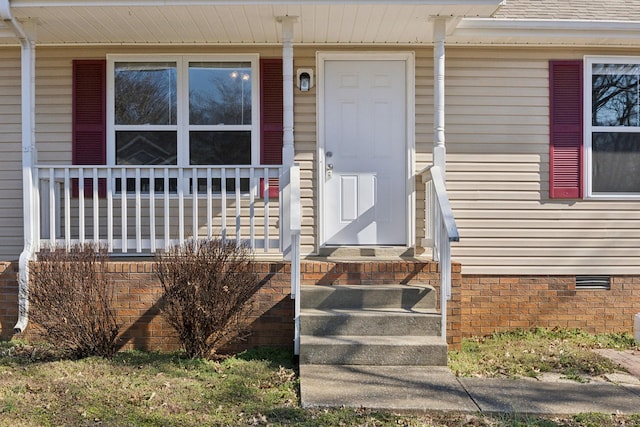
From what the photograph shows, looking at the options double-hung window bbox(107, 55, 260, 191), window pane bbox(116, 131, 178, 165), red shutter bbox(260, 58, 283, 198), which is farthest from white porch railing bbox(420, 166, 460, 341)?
window pane bbox(116, 131, 178, 165)

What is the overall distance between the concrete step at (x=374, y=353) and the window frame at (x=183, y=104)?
8.13 feet

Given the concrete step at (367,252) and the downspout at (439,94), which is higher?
the downspout at (439,94)

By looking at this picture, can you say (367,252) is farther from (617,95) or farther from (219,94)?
(617,95)

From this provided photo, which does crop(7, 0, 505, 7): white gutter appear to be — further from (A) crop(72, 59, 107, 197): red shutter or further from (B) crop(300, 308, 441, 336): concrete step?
(B) crop(300, 308, 441, 336): concrete step

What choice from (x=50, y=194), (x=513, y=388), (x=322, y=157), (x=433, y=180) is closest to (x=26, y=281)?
(x=50, y=194)

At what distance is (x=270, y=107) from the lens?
681 cm

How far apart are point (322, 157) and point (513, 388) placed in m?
3.21

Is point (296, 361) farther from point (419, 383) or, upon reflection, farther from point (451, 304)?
point (451, 304)

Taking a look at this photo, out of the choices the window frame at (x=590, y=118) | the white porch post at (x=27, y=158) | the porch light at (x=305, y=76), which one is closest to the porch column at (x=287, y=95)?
the porch light at (x=305, y=76)

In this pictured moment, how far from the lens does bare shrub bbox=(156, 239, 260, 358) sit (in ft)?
16.9

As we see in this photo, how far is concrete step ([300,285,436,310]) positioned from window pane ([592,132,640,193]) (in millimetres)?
2659

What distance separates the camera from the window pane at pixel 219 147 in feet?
22.6

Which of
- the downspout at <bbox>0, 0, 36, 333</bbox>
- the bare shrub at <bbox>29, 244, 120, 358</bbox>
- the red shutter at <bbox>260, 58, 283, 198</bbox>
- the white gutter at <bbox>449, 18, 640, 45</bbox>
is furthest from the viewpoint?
the red shutter at <bbox>260, 58, 283, 198</bbox>

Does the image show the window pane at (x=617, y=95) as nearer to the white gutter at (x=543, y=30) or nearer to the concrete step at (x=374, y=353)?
the white gutter at (x=543, y=30)
